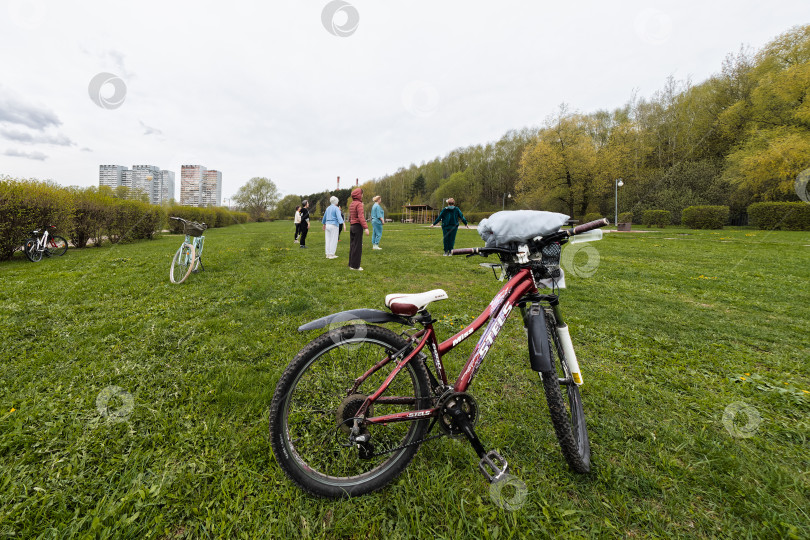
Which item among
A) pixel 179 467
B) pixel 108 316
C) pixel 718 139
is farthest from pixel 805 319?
pixel 718 139

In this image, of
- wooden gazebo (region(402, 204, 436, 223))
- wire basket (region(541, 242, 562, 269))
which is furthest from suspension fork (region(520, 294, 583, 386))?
wooden gazebo (region(402, 204, 436, 223))

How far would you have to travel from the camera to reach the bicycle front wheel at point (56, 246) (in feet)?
32.0

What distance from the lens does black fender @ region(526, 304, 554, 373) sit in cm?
180

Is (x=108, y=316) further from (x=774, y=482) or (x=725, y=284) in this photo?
(x=725, y=284)

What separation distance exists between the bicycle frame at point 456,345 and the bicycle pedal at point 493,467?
38cm

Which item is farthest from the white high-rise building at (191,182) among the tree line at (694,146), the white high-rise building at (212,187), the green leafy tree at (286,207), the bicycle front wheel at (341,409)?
the bicycle front wheel at (341,409)

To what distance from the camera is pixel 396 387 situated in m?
1.77

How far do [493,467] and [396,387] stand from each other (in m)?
0.70

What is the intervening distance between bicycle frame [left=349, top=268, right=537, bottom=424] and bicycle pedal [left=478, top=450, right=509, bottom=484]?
1.26 ft

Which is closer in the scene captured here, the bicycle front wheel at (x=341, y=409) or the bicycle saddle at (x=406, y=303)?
the bicycle front wheel at (x=341, y=409)

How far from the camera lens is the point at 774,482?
1763 mm

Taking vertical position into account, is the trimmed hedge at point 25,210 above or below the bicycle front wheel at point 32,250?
above

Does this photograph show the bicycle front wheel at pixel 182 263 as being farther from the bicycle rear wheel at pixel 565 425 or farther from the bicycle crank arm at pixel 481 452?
the bicycle rear wheel at pixel 565 425

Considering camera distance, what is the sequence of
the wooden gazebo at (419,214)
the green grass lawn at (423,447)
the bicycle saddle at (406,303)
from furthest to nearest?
the wooden gazebo at (419,214) < the bicycle saddle at (406,303) < the green grass lawn at (423,447)
